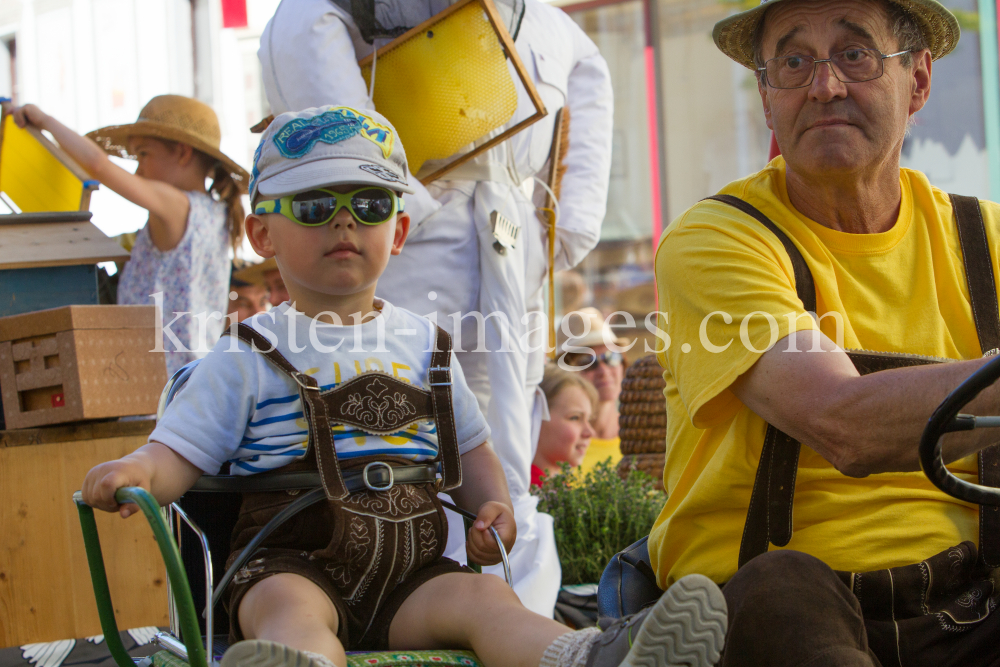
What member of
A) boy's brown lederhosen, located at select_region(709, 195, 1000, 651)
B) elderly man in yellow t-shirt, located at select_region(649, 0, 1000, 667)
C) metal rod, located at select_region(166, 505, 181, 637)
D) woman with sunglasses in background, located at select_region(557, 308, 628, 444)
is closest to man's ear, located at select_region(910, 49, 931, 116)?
elderly man in yellow t-shirt, located at select_region(649, 0, 1000, 667)

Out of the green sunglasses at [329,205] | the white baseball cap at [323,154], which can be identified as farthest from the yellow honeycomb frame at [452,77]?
the green sunglasses at [329,205]

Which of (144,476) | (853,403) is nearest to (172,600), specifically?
(144,476)

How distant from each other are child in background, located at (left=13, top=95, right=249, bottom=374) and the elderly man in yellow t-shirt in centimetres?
249

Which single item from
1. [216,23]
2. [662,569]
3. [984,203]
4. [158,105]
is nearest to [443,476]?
[662,569]

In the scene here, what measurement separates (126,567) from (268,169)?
1.62m

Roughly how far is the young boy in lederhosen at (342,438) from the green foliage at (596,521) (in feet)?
5.26

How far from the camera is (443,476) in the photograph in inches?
70.4

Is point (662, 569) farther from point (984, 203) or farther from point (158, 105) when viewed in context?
point (158, 105)

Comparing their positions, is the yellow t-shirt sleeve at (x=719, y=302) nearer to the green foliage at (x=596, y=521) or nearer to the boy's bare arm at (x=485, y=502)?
the boy's bare arm at (x=485, y=502)

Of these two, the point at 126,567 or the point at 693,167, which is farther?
the point at 693,167

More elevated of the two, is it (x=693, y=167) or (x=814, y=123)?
(x=693, y=167)

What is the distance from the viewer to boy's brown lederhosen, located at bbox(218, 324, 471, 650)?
1.63 m

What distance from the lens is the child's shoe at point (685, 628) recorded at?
1119mm

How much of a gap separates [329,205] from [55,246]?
1619 millimetres
